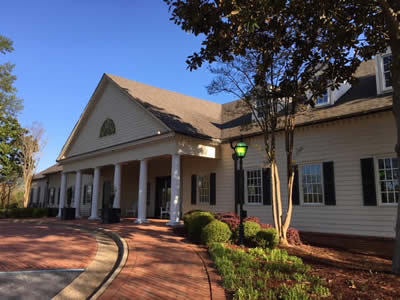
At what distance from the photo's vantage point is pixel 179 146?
1305 centimetres

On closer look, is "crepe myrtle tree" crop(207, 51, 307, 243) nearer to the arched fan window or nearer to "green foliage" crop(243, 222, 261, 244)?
"green foliage" crop(243, 222, 261, 244)

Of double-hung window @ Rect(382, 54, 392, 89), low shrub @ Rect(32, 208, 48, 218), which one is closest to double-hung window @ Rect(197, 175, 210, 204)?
double-hung window @ Rect(382, 54, 392, 89)

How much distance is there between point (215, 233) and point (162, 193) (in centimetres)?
1037

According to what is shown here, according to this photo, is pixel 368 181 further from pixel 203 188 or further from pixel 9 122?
pixel 9 122

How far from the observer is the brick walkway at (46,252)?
659cm

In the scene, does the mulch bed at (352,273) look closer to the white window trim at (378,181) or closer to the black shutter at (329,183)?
the white window trim at (378,181)

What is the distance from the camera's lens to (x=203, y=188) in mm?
15672

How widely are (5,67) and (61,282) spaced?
29.3 m

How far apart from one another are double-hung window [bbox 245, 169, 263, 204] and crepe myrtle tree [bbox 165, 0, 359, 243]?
3.85 metres

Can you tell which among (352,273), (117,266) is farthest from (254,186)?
(117,266)

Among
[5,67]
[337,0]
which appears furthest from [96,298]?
[5,67]

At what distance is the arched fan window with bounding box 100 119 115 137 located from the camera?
17323 millimetres

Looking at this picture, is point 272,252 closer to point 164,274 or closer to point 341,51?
point 164,274

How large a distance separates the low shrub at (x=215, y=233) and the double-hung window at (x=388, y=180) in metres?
5.25
